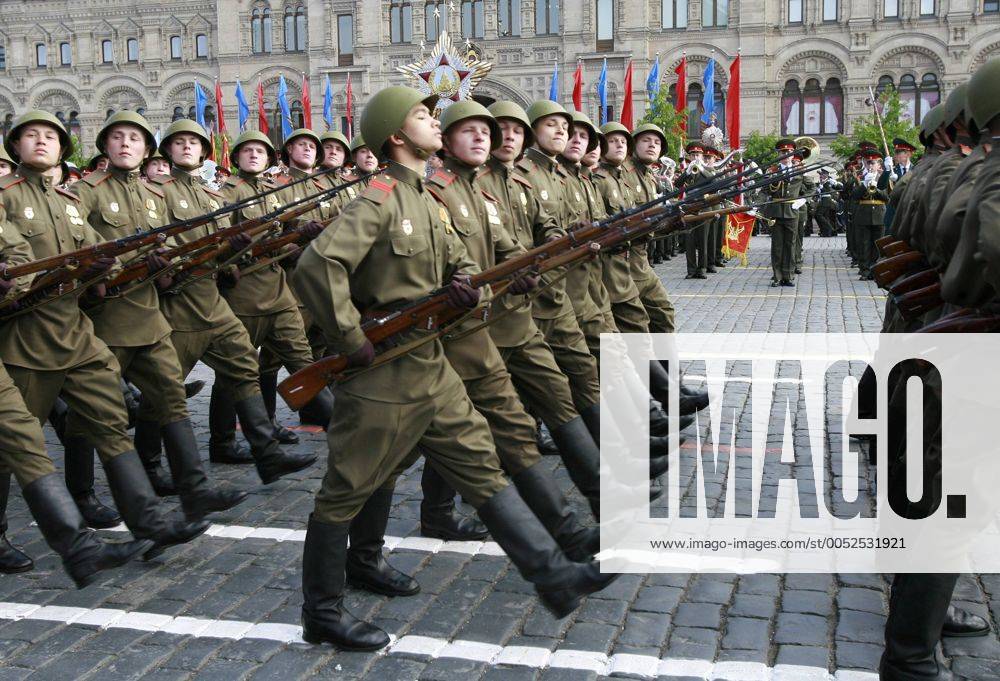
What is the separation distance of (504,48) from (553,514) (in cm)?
Result: 4789

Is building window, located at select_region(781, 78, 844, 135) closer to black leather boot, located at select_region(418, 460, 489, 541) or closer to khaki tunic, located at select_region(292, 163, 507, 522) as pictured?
black leather boot, located at select_region(418, 460, 489, 541)

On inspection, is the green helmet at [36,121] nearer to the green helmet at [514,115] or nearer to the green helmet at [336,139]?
the green helmet at [514,115]

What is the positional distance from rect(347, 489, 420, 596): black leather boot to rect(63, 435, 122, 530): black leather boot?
1.95m

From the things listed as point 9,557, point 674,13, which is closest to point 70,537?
point 9,557

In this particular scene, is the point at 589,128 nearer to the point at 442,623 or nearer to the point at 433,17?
the point at 442,623

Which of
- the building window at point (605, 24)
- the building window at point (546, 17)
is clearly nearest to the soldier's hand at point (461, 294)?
the building window at point (605, 24)

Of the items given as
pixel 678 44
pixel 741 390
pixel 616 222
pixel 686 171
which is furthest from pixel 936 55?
pixel 616 222

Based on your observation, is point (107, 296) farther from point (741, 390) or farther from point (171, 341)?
point (741, 390)

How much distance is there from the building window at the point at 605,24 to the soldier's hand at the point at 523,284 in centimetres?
4651

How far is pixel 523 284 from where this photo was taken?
5031 millimetres

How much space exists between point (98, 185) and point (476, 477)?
3723 millimetres

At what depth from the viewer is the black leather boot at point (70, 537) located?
4.82 meters

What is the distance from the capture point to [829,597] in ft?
15.4

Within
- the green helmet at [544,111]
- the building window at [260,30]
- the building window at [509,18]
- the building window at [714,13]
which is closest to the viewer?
the green helmet at [544,111]
